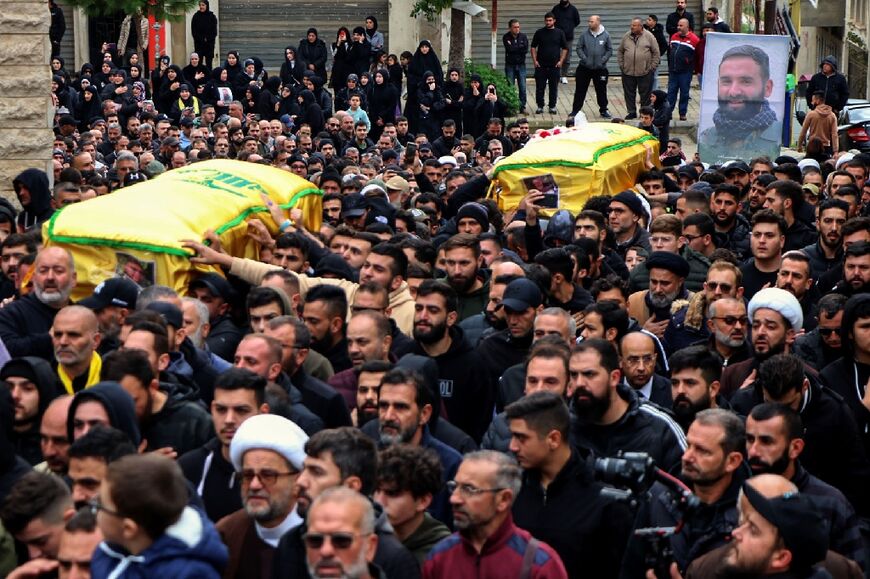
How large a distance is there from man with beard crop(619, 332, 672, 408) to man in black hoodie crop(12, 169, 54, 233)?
5903mm

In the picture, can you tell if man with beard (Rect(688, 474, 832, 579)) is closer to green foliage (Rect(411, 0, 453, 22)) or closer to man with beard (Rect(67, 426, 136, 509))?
man with beard (Rect(67, 426, 136, 509))

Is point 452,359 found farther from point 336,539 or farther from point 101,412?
point 336,539

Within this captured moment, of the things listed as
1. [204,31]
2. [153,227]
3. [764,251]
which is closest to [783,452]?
A: [764,251]

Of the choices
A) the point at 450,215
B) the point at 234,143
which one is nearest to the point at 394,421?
the point at 450,215

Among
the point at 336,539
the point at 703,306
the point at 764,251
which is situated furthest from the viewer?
the point at 764,251

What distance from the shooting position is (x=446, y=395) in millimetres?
9141

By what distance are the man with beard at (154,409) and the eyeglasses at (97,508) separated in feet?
5.20

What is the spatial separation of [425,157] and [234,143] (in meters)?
2.72

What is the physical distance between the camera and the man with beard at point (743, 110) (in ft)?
61.5

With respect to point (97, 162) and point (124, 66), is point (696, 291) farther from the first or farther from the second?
point (124, 66)

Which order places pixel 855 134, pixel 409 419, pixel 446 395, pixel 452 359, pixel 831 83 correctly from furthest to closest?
1. pixel 855 134
2. pixel 831 83
3. pixel 452 359
4. pixel 446 395
5. pixel 409 419

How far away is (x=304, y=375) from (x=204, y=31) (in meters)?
23.3

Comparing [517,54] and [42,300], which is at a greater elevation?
[517,54]

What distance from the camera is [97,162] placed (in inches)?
758
